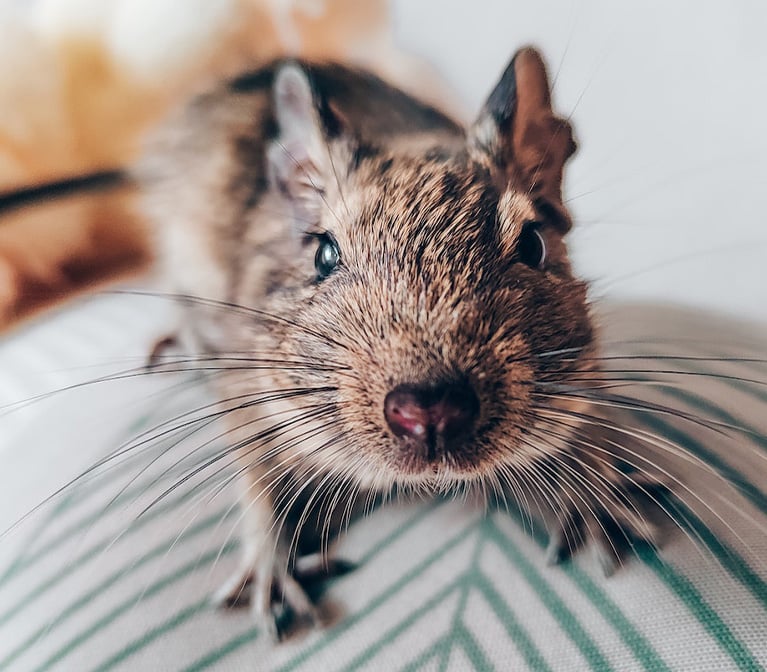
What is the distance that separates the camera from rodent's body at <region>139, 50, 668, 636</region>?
51cm

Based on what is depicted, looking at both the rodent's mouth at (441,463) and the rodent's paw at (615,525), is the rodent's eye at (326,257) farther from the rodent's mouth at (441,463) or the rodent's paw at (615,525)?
the rodent's paw at (615,525)

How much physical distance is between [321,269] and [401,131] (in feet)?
0.74

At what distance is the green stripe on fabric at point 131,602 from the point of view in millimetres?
531

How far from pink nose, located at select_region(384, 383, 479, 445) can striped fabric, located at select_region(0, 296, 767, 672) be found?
17 centimetres

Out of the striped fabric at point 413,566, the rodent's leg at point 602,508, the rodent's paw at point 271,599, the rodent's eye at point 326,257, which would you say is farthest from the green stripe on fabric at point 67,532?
the rodent's leg at point 602,508

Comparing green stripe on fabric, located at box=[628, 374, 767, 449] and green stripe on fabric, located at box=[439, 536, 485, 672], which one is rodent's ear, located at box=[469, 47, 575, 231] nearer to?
green stripe on fabric, located at box=[628, 374, 767, 449]

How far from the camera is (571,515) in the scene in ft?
1.99

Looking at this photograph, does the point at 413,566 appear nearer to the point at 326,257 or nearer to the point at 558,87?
the point at 326,257

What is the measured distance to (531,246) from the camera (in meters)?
0.61

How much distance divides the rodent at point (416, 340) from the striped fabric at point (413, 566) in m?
0.03

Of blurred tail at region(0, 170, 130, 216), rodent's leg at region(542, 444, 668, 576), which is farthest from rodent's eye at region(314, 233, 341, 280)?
blurred tail at region(0, 170, 130, 216)

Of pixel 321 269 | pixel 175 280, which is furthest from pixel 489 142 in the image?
pixel 175 280

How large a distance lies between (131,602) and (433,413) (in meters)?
0.31

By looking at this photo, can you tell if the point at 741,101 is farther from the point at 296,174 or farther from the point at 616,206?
the point at 296,174
